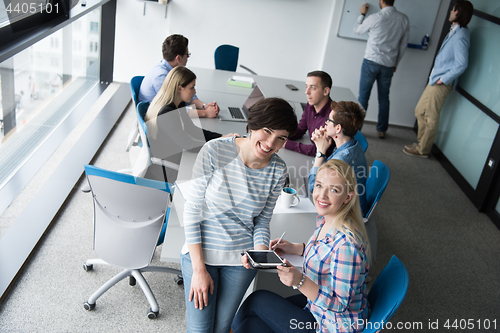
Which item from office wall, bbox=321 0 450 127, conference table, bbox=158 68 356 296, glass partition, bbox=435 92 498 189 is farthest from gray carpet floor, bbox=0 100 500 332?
office wall, bbox=321 0 450 127

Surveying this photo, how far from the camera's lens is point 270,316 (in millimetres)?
1882

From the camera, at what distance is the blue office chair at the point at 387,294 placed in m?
1.64

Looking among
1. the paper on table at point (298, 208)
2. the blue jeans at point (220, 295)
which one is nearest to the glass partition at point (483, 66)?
the paper on table at point (298, 208)

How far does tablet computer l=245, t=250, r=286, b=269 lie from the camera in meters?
1.72

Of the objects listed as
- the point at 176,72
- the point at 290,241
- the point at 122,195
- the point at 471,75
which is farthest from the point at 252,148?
the point at 471,75

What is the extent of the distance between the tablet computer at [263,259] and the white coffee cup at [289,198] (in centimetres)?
62

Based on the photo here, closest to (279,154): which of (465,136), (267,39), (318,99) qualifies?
(318,99)

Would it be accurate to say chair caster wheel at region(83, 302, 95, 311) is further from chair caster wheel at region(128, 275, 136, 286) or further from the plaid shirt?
the plaid shirt

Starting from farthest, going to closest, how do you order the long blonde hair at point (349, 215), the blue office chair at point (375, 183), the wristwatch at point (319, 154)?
the wristwatch at point (319, 154) → the blue office chair at point (375, 183) → the long blonde hair at point (349, 215)

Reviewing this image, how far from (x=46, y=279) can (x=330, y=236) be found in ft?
6.26

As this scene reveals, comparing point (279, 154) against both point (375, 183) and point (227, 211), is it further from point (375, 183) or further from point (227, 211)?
point (227, 211)

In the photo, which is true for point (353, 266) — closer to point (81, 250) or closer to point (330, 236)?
point (330, 236)

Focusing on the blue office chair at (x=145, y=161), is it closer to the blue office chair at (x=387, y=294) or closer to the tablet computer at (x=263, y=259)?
the tablet computer at (x=263, y=259)

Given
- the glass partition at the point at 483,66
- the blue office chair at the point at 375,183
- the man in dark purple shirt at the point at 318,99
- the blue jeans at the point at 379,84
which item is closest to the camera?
the blue office chair at the point at 375,183
